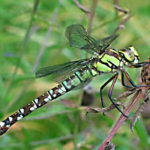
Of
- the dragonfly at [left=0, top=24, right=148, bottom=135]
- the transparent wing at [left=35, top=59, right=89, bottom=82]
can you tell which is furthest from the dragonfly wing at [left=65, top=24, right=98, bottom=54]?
the transparent wing at [left=35, top=59, right=89, bottom=82]

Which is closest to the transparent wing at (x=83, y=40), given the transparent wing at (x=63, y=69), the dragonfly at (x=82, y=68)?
the dragonfly at (x=82, y=68)

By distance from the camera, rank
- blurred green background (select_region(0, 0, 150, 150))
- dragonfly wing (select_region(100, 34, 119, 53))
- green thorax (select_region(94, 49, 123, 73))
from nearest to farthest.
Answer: dragonfly wing (select_region(100, 34, 119, 53)), green thorax (select_region(94, 49, 123, 73)), blurred green background (select_region(0, 0, 150, 150))

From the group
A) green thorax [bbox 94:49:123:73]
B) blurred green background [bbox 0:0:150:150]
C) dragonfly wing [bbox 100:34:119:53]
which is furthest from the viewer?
blurred green background [bbox 0:0:150:150]

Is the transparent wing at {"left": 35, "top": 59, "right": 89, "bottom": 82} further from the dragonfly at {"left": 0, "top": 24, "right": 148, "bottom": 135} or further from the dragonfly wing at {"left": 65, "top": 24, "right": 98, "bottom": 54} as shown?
the dragonfly wing at {"left": 65, "top": 24, "right": 98, "bottom": 54}

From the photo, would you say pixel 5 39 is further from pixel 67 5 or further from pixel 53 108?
pixel 53 108

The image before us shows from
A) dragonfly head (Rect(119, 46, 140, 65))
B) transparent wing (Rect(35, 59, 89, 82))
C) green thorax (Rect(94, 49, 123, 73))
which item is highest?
transparent wing (Rect(35, 59, 89, 82))

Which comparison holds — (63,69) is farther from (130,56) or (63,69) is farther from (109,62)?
(130,56)

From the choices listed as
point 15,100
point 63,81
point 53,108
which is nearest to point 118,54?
point 63,81

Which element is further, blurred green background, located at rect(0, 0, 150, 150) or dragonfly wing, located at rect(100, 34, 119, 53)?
blurred green background, located at rect(0, 0, 150, 150)
